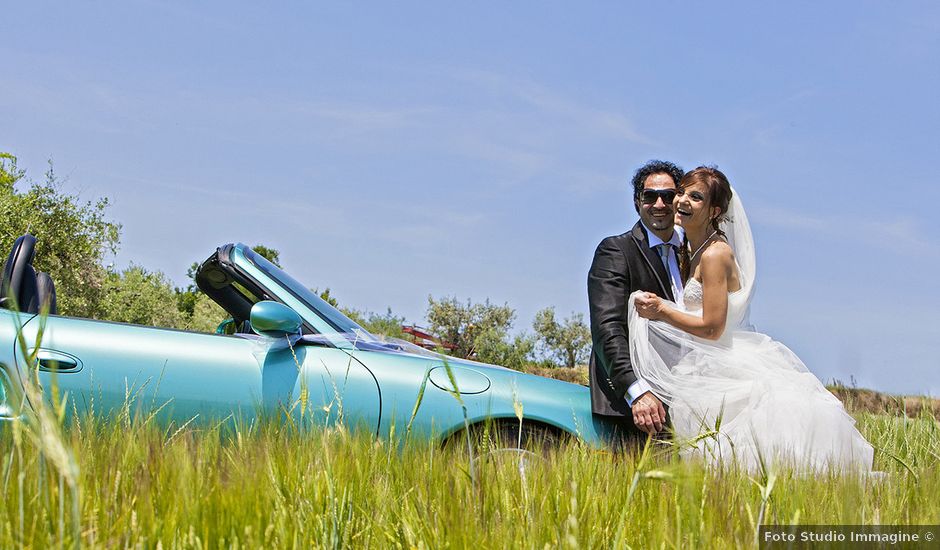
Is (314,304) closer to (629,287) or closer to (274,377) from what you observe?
(274,377)

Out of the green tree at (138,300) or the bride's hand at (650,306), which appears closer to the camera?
the bride's hand at (650,306)

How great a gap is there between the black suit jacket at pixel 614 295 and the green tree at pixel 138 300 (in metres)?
21.6

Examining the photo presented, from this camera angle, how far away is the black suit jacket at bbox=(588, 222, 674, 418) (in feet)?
14.4

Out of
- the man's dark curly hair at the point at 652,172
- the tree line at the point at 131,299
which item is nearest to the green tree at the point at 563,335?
the tree line at the point at 131,299

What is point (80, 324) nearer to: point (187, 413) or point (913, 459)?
point (187, 413)

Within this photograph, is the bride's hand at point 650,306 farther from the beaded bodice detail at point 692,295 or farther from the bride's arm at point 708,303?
the beaded bodice detail at point 692,295

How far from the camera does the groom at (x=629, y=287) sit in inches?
167

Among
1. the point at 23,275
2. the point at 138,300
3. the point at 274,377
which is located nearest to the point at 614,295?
the point at 274,377

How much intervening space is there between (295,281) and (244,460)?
2.84m

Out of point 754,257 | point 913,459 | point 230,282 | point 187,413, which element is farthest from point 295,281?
point 913,459

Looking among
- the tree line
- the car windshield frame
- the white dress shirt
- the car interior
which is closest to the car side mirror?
the car windshield frame

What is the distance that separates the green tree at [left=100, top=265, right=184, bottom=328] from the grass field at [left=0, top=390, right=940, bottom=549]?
76.1ft

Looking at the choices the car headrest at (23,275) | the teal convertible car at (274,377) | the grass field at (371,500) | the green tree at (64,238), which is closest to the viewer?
the grass field at (371,500)

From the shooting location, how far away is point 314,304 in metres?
4.82
